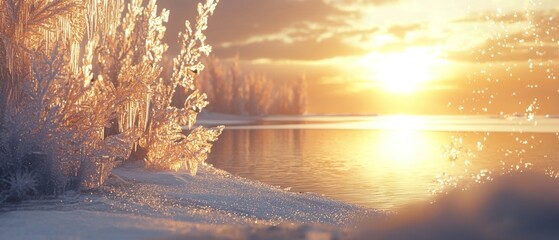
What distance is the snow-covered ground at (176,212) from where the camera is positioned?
6.63 meters

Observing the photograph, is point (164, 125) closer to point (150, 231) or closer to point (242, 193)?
point (242, 193)

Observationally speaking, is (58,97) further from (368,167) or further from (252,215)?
(368,167)

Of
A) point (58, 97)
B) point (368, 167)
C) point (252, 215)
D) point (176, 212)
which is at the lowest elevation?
point (368, 167)

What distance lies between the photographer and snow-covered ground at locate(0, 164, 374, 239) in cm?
663

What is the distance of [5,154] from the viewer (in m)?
9.64

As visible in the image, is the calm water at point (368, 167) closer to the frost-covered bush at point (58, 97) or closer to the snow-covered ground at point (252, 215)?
the snow-covered ground at point (252, 215)

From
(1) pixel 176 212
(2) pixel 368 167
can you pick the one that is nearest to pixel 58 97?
(1) pixel 176 212

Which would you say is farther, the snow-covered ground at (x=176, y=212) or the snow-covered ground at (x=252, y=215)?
the snow-covered ground at (x=252, y=215)

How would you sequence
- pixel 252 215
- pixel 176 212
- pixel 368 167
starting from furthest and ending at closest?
1. pixel 368 167
2. pixel 252 215
3. pixel 176 212

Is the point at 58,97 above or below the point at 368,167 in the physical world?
above

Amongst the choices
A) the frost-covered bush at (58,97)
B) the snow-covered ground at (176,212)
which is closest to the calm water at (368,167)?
the snow-covered ground at (176,212)

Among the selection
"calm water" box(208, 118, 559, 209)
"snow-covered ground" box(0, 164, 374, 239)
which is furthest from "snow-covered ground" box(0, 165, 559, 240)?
"calm water" box(208, 118, 559, 209)

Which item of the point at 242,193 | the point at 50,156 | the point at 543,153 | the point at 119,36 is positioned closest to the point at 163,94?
the point at 119,36

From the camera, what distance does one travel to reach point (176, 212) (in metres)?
8.78
